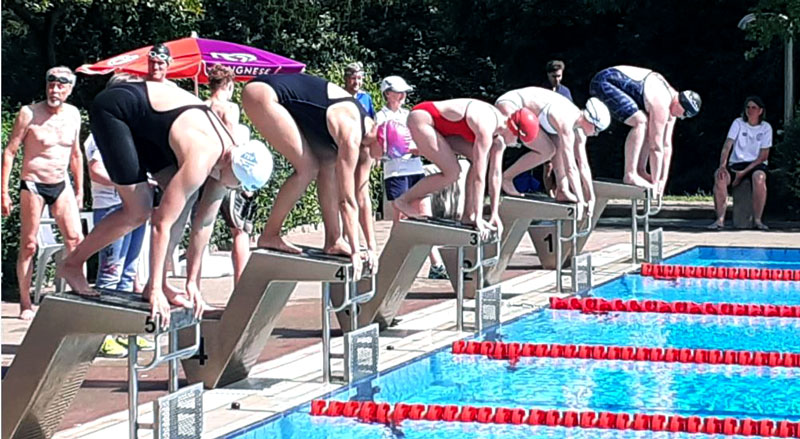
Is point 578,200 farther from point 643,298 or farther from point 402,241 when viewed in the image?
point 402,241

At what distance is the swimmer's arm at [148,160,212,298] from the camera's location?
5.42 metres

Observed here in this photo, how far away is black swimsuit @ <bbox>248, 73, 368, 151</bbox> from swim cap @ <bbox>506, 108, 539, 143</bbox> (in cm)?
251

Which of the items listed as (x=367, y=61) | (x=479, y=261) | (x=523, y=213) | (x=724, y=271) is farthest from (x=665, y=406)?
(x=367, y=61)

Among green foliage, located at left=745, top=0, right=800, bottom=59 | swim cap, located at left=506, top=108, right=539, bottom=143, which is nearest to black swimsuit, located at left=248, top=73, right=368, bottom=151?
swim cap, located at left=506, top=108, right=539, bottom=143

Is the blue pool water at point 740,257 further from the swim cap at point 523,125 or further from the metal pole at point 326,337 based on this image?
the metal pole at point 326,337

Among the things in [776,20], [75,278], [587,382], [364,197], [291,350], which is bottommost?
[587,382]

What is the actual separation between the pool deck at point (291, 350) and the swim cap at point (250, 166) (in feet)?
3.74

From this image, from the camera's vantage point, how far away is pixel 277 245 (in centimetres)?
712

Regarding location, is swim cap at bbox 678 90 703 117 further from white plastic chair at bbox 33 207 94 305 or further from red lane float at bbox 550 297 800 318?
white plastic chair at bbox 33 207 94 305

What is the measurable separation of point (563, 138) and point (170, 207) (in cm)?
562

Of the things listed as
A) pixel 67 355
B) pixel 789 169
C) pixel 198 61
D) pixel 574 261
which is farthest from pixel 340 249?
pixel 789 169

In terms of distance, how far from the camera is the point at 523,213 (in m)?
10.6

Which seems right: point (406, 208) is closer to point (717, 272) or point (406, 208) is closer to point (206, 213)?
point (206, 213)

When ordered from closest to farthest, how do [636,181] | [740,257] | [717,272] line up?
[717,272] → [636,181] → [740,257]
